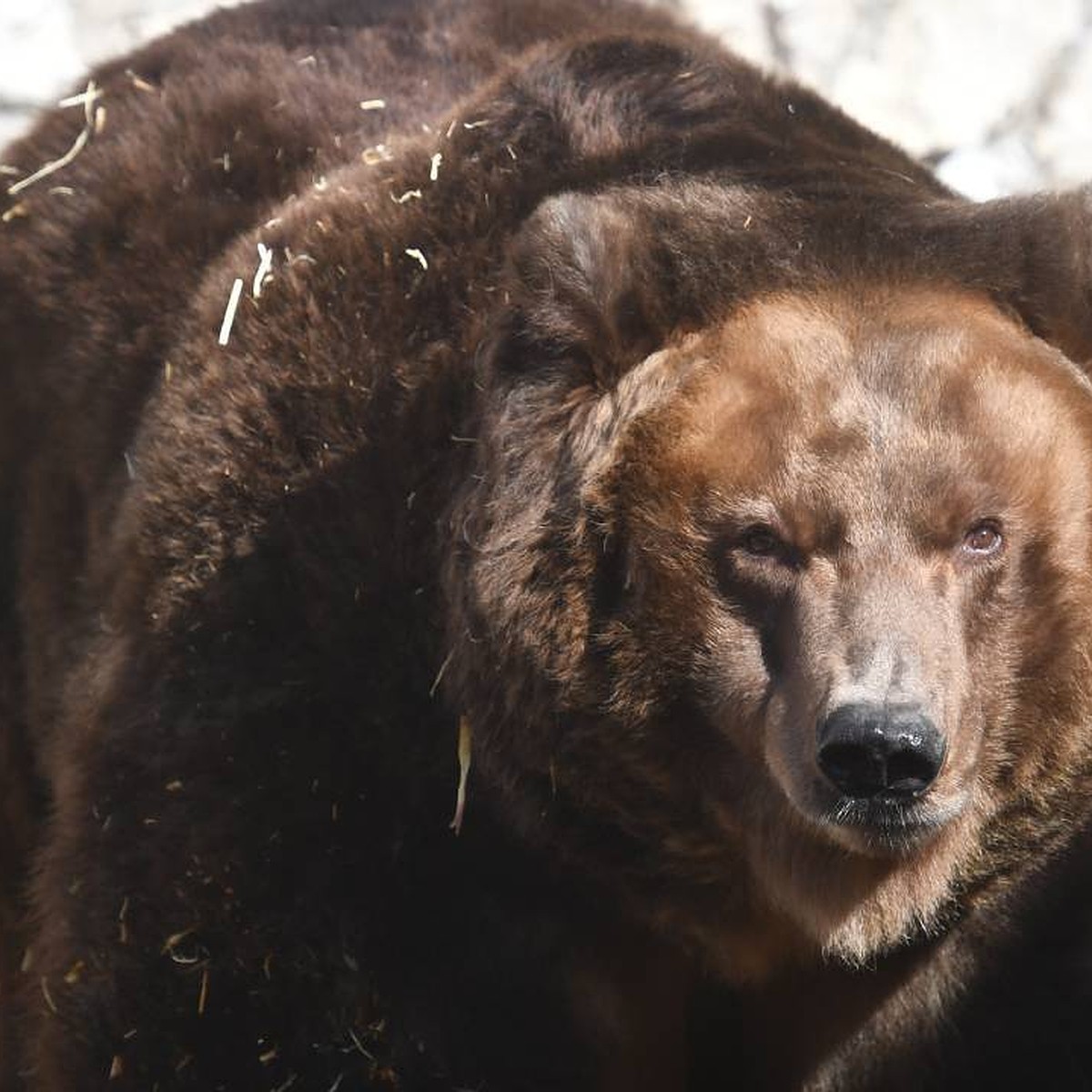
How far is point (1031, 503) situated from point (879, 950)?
1.02m

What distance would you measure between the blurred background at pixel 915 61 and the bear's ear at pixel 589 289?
6134 mm

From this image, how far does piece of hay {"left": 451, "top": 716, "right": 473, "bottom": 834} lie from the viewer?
4.99m

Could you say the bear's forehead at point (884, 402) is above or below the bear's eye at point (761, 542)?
above

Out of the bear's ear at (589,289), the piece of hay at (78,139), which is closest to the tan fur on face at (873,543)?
the bear's ear at (589,289)

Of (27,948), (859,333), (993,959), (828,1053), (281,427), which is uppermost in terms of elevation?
(859,333)

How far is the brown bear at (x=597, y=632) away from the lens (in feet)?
15.0

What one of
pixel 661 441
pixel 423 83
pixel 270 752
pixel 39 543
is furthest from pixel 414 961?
pixel 423 83

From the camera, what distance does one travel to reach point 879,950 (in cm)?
491

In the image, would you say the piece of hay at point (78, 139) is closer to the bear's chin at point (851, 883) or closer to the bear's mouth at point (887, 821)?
the bear's chin at point (851, 883)

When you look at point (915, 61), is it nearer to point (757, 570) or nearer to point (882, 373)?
point (882, 373)

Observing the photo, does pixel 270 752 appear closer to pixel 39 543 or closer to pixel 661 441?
A: pixel 661 441

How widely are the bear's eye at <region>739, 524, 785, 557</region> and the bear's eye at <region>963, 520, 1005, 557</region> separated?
36 centimetres

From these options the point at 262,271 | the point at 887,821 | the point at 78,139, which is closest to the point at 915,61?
the point at 78,139

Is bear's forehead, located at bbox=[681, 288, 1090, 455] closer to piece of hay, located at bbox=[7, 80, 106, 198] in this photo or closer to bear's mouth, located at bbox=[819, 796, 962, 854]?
bear's mouth, located at bbox=[819, 796, 962, 854]
